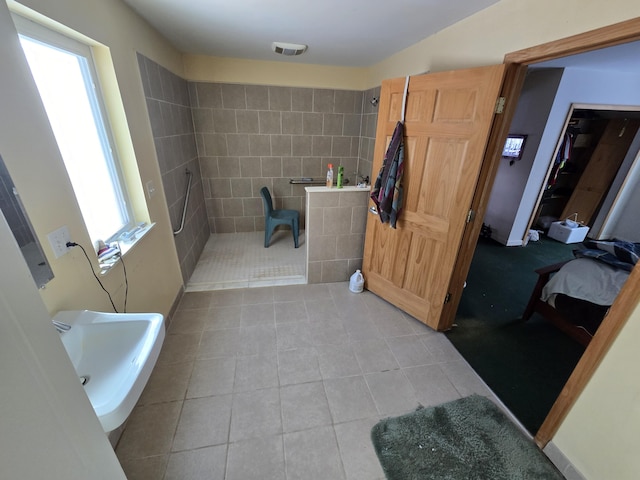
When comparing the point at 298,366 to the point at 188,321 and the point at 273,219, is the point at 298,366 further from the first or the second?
Result: the point at 273,219

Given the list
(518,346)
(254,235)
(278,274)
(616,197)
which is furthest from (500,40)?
(616,197)

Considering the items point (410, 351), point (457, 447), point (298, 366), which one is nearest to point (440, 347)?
point (410, 351)

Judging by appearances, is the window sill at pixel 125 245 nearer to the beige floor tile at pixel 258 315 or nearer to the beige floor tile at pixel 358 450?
the beige floor tile at pixel 258 315

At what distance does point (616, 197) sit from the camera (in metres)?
3.99

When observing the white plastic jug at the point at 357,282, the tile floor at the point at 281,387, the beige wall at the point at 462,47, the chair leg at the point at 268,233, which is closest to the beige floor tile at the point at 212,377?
the tile floor at the point at 281,387

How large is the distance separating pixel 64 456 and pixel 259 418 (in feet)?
3.61

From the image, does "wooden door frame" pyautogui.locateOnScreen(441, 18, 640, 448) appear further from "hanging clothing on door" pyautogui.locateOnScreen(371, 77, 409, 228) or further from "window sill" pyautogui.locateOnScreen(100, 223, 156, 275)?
"window sill" pyautogui.locateOnScreen(100, 223, 156, 275)

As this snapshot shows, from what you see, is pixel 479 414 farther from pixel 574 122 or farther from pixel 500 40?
pixel 574 122

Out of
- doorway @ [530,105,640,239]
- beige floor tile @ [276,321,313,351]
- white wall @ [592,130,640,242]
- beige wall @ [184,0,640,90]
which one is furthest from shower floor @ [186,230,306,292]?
white wall @ [592,130,640,242]

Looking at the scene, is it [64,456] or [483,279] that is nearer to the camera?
[64,456]

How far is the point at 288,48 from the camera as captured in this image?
2.79 metres

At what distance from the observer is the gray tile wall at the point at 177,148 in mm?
2293

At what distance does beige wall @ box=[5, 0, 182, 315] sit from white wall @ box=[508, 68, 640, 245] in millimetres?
4449

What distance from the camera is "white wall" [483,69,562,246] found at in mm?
3322
